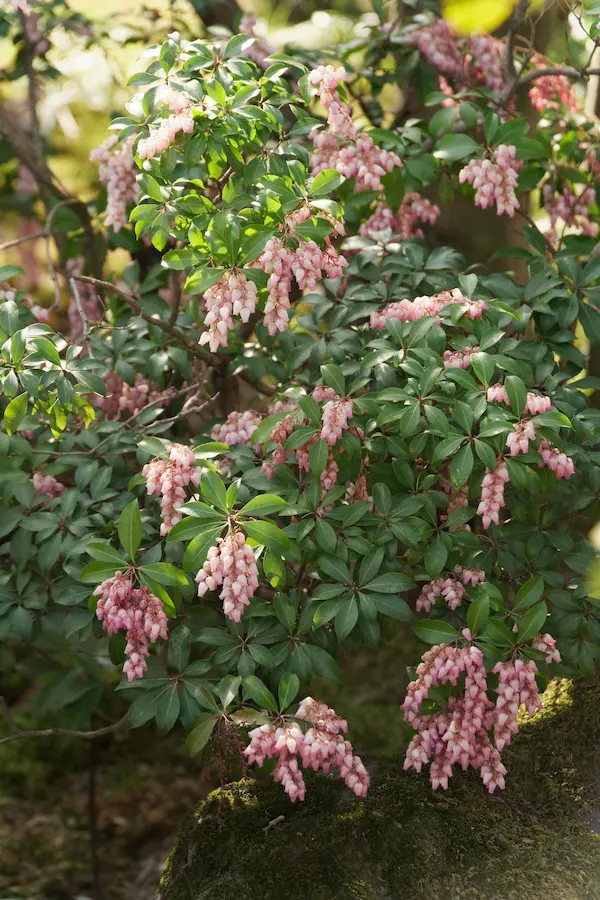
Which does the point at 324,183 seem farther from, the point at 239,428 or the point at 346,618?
the point at 346,618

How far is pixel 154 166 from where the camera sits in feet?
6.78

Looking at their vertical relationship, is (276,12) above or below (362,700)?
above

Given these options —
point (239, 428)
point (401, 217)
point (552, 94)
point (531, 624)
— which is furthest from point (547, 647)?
point (552, 94)

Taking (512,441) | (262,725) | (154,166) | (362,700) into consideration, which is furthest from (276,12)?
(262,725)

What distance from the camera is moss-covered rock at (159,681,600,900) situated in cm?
189

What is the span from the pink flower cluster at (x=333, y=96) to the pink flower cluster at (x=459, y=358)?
640 mm

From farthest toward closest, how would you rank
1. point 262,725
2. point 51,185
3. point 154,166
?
point 51,185 → point 154,166 → point 262,725

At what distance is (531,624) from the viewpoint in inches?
74.3

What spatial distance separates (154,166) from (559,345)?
3.52 feet

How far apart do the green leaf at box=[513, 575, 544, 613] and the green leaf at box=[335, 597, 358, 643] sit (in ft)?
1.18

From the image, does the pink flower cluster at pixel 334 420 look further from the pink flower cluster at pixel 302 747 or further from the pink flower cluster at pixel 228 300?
the pink flower cluster at pixel 302 747

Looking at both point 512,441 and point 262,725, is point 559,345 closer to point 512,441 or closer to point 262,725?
point 512,441

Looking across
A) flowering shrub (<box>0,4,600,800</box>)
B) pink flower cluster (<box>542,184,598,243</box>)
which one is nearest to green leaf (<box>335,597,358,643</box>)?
flowering shrub (<box>0,4,600,800</box>)

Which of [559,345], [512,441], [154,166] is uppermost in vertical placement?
[154,166]
